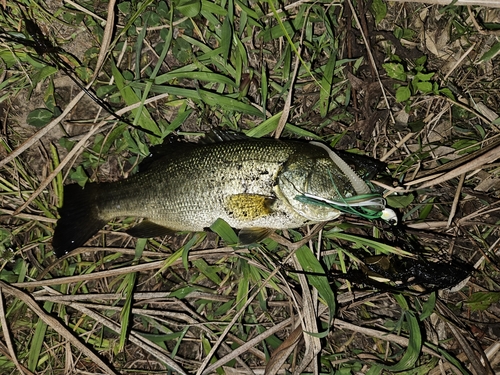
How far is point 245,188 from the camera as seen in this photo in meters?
2.94

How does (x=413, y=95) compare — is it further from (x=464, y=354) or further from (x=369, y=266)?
(x=464, y=354)

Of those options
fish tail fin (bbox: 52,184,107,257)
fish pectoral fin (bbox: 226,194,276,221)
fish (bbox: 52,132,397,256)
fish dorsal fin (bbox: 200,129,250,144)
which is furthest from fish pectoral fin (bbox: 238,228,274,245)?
fish tail fin (bbox: 52,184,107,257)

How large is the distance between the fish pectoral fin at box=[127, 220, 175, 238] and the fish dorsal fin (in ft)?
2.44

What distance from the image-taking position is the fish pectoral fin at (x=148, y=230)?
3182 mm

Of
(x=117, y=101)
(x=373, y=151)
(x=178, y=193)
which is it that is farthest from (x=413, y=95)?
(x=117, y=101)

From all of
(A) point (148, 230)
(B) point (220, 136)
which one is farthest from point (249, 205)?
(A) point (148, 230)

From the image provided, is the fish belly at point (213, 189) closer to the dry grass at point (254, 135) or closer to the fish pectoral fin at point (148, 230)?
the fish pectoral fin at point (148, 230)

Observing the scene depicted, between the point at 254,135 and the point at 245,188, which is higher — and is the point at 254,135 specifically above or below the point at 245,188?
above

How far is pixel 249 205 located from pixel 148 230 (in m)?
0.84

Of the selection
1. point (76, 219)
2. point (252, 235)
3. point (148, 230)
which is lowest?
point (252, 235)

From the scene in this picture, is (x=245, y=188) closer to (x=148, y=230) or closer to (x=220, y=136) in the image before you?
(x=220, y=136)

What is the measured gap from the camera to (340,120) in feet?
11.0

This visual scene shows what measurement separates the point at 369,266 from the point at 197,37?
228 centimetres

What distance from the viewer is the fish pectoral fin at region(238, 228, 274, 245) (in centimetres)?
309
